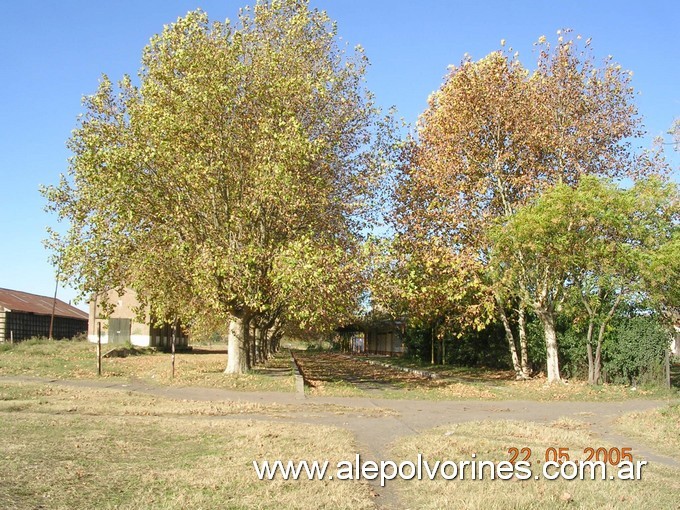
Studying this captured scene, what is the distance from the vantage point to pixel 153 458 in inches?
324

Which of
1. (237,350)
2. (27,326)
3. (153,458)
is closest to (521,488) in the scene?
(153,458)

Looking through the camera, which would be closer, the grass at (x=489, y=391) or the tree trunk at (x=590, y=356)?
the grass at (x=489, y=391)

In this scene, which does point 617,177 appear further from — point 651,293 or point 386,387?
point 386,387

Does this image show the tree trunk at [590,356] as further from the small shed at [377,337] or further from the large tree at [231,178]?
the small shed at [377,337]

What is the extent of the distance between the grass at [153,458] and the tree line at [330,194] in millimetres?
7671

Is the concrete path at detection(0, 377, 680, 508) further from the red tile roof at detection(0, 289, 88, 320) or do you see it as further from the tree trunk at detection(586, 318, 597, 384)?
the red tile roof at detection(0, 289, 88, 320)

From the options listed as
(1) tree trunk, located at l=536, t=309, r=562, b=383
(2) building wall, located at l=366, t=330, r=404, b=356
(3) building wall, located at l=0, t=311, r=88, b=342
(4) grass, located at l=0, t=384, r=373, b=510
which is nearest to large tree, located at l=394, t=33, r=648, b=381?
(1) tree trunk, located at l=536, t=309, r=562, b=383

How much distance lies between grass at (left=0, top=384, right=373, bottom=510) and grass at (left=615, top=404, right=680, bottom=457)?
4.86 metres

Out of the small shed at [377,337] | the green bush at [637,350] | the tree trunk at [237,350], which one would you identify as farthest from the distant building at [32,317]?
the green bush at [637,350]

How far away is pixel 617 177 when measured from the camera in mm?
25703

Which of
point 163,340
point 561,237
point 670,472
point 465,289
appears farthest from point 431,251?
point 163,340

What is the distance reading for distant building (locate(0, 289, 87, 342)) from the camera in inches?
1947

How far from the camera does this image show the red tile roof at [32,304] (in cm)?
5188

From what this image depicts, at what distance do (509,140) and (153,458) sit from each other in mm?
21353
